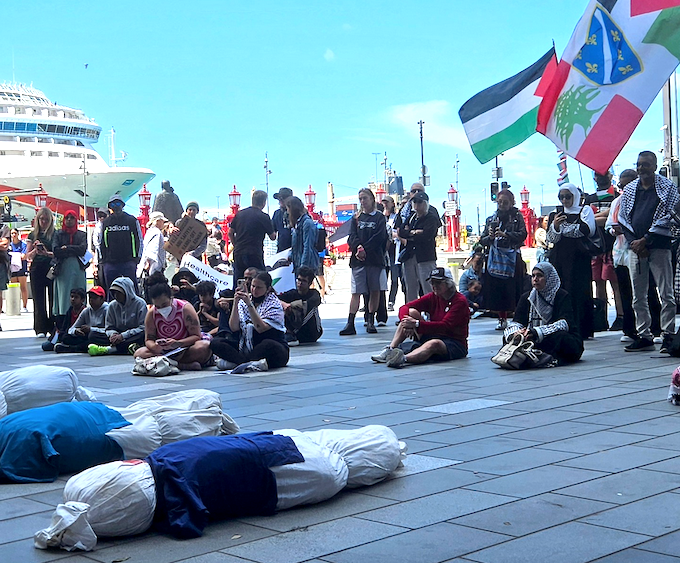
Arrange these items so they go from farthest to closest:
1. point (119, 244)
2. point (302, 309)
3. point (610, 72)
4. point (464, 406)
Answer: point (119, 244) → point (302, 309) → point (610, 72) → point (464, 406)

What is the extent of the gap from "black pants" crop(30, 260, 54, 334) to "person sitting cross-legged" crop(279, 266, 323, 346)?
4.11 m

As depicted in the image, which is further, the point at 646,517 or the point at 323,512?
the point at 323,512

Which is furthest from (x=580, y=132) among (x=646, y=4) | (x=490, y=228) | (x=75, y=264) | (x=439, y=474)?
(x=75, y=264)

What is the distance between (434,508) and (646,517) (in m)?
0.93

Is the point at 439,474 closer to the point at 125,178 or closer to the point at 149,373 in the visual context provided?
the point at 149,373

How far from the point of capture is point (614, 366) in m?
9.24

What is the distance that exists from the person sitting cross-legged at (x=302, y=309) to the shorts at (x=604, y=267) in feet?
12.6

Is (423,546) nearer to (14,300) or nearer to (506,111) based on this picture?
(506,111)

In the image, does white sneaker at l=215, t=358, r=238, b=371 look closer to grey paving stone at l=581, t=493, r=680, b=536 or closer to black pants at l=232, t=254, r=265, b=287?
black pants at l=232, t=254, r=265, b=287

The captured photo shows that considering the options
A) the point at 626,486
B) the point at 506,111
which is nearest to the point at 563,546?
the point at 626,486

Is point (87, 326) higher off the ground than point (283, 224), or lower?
lower

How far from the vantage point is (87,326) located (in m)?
12.7

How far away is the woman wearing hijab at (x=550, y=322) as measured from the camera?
955 centimetres

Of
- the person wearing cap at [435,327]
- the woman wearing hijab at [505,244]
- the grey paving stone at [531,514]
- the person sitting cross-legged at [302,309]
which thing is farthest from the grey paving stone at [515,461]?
the woman wearing hijab at [505,244]
